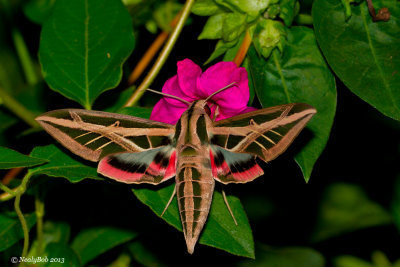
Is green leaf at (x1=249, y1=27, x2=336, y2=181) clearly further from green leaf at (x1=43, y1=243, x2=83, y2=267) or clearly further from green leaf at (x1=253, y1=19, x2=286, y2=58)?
green leaf at (x1=43, y1=243, x2=83, y2=267)

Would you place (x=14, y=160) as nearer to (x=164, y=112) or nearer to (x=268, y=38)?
(x=164, y=112)

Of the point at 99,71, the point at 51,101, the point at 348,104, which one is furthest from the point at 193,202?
the point at 51,101

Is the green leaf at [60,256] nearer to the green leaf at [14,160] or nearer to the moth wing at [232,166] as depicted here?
the green leaf at [14,160]

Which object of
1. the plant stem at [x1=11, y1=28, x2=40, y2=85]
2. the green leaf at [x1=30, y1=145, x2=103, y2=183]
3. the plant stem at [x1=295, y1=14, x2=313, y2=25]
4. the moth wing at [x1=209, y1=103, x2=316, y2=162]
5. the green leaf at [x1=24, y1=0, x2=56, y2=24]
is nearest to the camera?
the moth wing at [x1=209, y1=103, x2=316, y2=162]

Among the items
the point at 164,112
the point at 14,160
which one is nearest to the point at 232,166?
the point at 164,112

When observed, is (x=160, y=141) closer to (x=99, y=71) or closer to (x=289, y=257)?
(x=99, y=71)

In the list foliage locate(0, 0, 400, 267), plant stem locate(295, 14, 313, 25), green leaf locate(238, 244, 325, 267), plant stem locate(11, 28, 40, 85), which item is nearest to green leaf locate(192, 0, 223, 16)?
foliage locate(0, 0, 400, 267)
